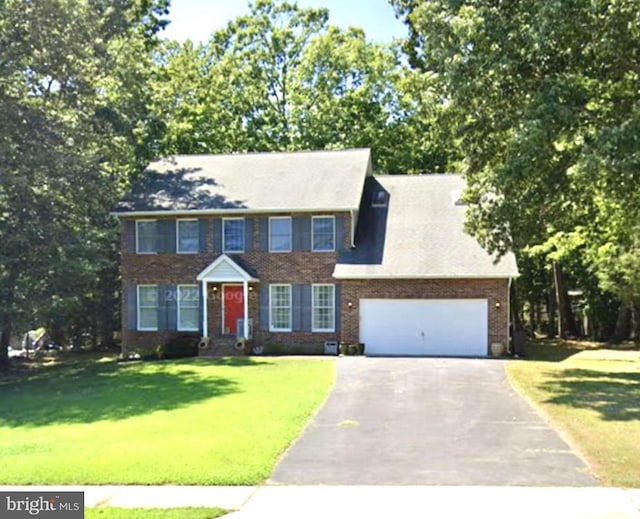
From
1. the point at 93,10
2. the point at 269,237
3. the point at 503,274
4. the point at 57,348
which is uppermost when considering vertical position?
the point at 93,10

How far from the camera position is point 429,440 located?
33.7 feet

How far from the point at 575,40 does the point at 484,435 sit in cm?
781

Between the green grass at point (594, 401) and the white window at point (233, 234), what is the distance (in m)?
10.7

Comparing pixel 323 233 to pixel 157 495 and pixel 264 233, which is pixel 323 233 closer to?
pixel 264 233

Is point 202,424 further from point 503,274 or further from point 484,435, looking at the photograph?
point 503,274

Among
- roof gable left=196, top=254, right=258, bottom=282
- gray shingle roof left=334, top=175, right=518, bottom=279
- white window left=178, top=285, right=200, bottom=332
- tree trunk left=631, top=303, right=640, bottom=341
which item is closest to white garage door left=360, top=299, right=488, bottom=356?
gray shingle roof left=334, top=175, right=518, bottom=279

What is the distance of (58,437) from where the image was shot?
11094 millimetres

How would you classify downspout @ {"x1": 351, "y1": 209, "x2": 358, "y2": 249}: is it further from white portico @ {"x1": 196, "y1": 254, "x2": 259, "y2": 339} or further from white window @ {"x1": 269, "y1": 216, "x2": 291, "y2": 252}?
white portico @ {"x1": 196, "y1": 254, "x2": 259, "y2": 339}

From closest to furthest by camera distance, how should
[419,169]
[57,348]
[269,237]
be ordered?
[269,237], [57,348], [419,169]

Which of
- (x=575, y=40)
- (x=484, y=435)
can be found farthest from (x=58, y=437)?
(x=575, y=40)

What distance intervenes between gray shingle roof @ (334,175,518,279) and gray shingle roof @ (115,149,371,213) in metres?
1.55

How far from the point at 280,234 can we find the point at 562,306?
16634 millimetres

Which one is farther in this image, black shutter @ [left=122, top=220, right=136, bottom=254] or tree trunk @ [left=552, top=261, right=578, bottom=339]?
tree trunk @ [left=552, top=261, right=578, bottom=339]

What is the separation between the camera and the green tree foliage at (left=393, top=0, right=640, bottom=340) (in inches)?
481
